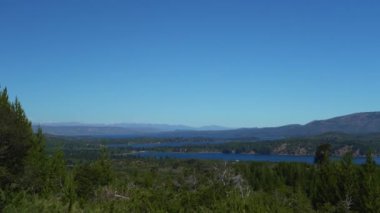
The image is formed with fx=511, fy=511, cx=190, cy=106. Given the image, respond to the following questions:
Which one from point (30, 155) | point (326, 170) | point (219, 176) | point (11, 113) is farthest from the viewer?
point (326, 170)

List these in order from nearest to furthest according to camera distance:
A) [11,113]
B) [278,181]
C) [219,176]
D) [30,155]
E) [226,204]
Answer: [226,204], [219,176], [11,113], [30,155], [278,181]

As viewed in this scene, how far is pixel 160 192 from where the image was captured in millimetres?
22703

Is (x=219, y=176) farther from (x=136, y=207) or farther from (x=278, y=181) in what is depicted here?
(x=278, y=181)

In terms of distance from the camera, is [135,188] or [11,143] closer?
[135,188]

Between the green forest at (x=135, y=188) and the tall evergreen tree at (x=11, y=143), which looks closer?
the green forest at (x=135, y=188)

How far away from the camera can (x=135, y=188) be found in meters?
26.6

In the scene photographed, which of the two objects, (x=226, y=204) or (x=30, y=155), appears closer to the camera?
(x=226, y=204)

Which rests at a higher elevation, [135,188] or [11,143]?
[11,143]

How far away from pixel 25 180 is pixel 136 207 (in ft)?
50.3

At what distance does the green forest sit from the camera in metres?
18.1

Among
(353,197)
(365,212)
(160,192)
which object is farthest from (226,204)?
(353,197)

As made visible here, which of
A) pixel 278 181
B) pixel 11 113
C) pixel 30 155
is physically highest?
pixel 11 113

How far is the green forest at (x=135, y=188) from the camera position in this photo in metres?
18.1

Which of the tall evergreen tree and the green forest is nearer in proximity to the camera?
the green forest
